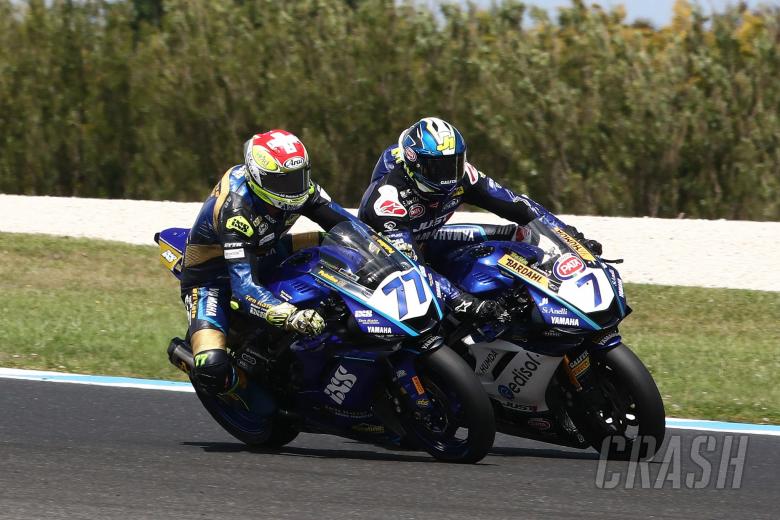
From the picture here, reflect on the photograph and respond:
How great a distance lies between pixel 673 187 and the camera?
16797mm

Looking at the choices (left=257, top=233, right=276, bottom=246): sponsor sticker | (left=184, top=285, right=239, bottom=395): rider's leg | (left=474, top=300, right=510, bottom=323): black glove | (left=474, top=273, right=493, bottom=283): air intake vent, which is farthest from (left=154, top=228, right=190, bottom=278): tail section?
(left=474, top=300, right=510, bottom=323): black glove

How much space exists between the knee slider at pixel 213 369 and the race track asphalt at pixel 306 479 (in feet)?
1.17

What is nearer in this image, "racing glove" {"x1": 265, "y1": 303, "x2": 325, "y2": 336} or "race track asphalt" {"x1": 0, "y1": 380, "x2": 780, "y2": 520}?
"race track asphalt" {"x1": 0, "y1": 380, "x2": 780, "y2": 520}

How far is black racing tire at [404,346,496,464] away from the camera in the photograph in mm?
6027

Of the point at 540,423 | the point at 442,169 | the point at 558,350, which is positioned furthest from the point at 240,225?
the point at 540,423

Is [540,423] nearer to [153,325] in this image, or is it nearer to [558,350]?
[558,350]

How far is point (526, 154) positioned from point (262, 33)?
13.0ft

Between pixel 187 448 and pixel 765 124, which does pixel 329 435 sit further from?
pixel 765 124

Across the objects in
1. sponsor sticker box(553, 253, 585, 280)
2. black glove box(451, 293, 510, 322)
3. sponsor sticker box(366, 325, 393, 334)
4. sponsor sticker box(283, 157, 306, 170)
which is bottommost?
sponsor sticker box(366, 325, 393, 334)

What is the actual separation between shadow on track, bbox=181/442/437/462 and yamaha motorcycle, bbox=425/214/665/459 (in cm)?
52

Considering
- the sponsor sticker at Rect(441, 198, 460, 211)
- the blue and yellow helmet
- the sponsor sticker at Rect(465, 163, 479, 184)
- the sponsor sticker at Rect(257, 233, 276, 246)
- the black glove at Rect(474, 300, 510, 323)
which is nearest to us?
the black glove at Rect(474, 300, 510, 323)

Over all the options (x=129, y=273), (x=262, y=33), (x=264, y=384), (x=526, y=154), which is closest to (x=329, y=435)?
(x=264, y=384)

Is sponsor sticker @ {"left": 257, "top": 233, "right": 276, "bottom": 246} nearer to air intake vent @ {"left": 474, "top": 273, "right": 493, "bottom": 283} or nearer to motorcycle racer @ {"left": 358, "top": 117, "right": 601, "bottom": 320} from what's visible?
motorcycle racer @ {"left": 358, "top": 117, "right": 601, "bottom": 320}

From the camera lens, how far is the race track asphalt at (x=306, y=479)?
213 inches
